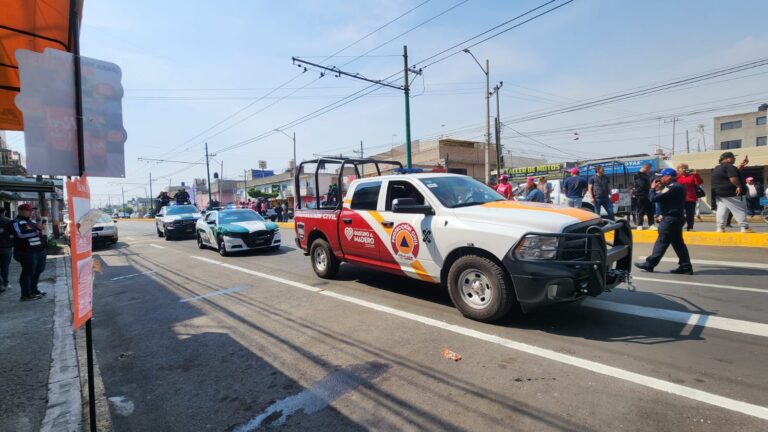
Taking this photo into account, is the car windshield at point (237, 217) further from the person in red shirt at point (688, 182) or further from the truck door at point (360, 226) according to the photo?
the person in red shirt at point (688, 182)

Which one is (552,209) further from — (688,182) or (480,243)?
(688,182)

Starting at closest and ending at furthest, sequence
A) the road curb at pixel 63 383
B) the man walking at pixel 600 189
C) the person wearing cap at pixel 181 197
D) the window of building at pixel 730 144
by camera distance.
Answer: the road curb at pixel 63 383 < the man walking at pixel 600 189 < the person wearing cap at pixel 181 197 < the window of building at pixel 730 144

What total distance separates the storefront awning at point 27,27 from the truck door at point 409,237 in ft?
12.8

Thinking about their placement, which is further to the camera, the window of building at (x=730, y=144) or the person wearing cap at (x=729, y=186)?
the window of building at (x=730, y=144)

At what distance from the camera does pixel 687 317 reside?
4.22 meters

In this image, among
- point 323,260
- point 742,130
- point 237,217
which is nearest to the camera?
point 323,260

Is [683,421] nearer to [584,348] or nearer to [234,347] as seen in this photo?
[584,348]

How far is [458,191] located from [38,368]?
5.12m

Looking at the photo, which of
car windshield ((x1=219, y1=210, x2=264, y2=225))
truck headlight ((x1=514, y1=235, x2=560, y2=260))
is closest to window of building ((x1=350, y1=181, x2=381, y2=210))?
truck headlight ((x1=514, y1=235, x2=560, y2=260))

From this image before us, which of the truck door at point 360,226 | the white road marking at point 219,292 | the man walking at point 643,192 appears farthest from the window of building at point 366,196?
the man walking at point 643,192

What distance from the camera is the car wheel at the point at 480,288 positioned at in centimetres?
410

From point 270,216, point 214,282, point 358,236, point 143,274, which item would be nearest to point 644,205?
point 358,236

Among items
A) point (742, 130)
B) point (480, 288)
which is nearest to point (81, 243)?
point (480, 288)

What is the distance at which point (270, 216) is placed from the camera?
85.3ft
